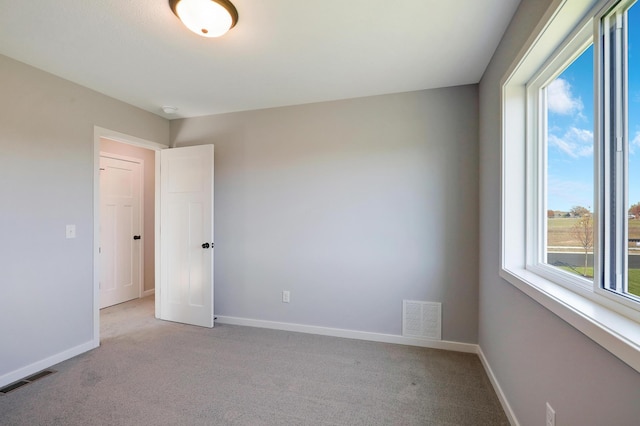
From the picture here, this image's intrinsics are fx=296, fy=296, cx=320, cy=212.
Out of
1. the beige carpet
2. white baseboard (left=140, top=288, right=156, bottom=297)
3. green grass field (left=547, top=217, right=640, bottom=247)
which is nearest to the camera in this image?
green grass field (left=547, top=217, right=640, bottom=247)

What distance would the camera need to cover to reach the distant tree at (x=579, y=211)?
1.34 m

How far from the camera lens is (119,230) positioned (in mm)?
4184

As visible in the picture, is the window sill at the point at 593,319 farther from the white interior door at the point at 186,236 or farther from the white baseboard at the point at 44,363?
the white baseboard at the point at 44,363

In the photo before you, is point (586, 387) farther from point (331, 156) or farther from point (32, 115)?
point (32, 115)

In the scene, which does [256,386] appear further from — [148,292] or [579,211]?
[148,292]

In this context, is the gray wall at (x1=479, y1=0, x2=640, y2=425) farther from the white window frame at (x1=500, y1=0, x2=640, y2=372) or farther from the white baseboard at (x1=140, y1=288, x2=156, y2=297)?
the white baseboard at (x1=140, y1=288, x2=156, y2=297)

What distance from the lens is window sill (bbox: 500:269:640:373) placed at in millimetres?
833

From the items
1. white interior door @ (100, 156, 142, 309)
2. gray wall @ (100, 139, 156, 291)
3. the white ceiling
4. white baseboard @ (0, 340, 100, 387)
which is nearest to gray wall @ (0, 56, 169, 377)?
white baseboard @ (0, 340, 100, 387)

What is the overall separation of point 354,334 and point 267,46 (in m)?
2.65

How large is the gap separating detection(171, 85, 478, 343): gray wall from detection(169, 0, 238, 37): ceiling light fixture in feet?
4.78

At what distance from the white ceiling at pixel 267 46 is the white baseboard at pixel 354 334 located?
7.71ft

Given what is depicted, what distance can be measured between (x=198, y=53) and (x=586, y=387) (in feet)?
9.13

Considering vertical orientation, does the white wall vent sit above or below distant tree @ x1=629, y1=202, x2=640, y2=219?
below

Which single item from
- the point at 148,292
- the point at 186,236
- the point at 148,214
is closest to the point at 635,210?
the point at 186,236
